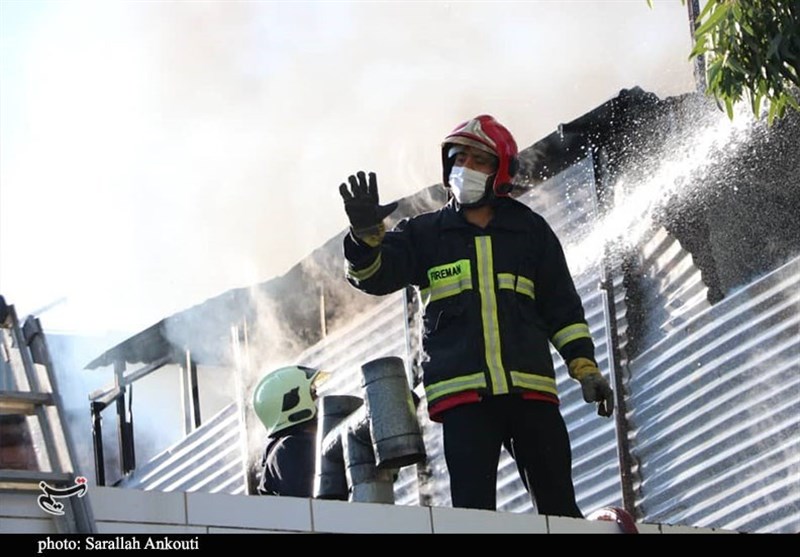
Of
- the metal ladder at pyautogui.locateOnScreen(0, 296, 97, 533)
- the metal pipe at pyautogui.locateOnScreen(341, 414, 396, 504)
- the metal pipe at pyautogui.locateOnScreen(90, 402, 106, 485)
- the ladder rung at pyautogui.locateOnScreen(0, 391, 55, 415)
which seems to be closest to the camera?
the metal ladder at pyautogui.locateOnScreen(0, 296, 97, 533)

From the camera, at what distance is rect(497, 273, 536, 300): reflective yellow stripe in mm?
7203

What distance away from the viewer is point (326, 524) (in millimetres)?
5637

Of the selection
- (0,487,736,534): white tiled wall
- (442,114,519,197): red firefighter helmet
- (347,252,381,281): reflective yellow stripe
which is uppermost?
(442,114,519,197): red firefighter helmet

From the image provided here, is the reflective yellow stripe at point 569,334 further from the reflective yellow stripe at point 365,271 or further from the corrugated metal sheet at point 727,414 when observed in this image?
the corrugated metal sheet at point 727,414

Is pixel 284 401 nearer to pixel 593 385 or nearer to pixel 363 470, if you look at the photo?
pixel 363 470

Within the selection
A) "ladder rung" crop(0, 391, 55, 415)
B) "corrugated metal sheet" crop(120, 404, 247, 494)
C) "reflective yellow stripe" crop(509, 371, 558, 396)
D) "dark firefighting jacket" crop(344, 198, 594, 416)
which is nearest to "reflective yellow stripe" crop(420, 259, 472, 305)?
"dark firefighting jacket" crop(344, 198, 594, 416)

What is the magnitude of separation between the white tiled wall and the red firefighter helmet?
5.58 feet

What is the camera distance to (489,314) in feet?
23.3

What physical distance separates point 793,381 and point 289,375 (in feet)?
7.69

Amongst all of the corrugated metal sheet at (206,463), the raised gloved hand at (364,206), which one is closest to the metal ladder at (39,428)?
the raised gloved hand at (364,206)

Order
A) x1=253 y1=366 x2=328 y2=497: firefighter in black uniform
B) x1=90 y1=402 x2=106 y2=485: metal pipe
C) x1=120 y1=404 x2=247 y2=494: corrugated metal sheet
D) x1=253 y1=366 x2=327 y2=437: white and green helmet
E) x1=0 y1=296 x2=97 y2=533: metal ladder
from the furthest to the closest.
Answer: x1=90 y1=402 x2=106 y2=485: metal pipe → x1=120 y1=404 x2=247 y2=494: corrugated metal sheet → x1=253 y1=366 x2=327 y2=437: white and green helmet → x1=253 y1=366 x2=328 y2=497: firefighter in black uniform → x1=0 y1=296 x2=97 y2=533: metal ladder

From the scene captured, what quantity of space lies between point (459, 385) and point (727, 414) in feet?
9.28

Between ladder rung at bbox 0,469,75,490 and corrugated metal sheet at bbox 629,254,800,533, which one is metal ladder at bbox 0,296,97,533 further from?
corrugated metal sheet at bbox 629,254,800,533

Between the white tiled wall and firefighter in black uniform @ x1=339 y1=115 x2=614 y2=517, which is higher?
firefighter in black uniform @ x1=339 y1=115 x2=614 y2=517
